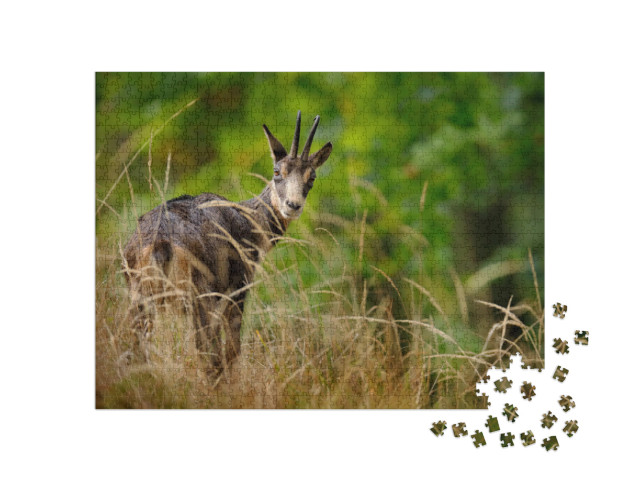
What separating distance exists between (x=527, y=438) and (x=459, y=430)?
0.55 metres

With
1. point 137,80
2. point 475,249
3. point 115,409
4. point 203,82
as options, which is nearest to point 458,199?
point 475,249

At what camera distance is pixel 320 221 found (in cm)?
659

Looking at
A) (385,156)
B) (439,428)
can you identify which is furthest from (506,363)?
(385,156)

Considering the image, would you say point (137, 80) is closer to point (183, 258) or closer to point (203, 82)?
point (203, 82)

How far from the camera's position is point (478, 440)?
615cm

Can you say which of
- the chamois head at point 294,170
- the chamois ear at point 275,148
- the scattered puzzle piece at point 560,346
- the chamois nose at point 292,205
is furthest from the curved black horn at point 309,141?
the scattered puzzle piece at point 560,346

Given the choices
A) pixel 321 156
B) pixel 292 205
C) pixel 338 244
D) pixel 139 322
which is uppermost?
pixel 321 156

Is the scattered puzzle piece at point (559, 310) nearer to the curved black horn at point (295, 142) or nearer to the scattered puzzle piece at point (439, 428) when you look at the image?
the scattered puzzle piece at point (439, 428)

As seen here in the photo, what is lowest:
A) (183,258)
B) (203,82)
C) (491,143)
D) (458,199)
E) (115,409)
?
(115,409)

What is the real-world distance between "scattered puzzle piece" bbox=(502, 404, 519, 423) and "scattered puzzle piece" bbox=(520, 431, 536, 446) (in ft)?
0.45

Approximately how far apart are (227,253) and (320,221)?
3.36ft

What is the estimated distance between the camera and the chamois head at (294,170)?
673cm

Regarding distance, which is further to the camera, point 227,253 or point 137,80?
point 227,253

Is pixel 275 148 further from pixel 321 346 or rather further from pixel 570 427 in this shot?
pixel 570 427
